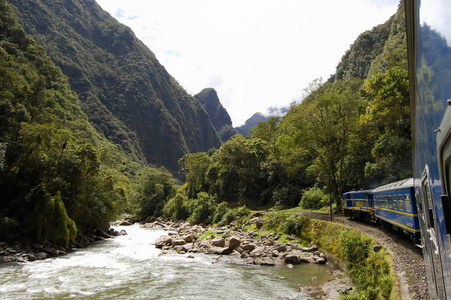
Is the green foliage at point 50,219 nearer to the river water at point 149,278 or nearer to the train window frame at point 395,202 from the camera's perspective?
the river water at point 149,278

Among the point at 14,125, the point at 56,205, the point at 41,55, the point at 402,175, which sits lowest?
the point at 56,205

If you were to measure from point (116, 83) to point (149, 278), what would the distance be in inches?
5289

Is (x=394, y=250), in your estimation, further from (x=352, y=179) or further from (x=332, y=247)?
(x=352, y=179)

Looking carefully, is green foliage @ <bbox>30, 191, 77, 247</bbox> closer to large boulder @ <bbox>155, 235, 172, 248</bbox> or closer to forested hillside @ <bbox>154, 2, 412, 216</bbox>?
large boulder @ <bbox>155, 235, 172, 248</bbox>

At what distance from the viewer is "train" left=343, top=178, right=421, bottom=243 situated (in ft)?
32.1

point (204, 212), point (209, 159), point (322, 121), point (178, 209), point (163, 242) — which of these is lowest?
point (163, 242)

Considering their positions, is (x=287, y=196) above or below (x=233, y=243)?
above

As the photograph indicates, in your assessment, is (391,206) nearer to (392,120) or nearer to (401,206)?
(401,206)

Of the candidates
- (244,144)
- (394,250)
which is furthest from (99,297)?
(244,144)

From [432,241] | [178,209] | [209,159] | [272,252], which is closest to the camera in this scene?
[432,241]

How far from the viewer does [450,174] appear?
5.21 feet

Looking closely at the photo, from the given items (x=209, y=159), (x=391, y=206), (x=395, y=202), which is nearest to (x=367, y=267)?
(x=395, y=202)

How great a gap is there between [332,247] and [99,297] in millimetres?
11098

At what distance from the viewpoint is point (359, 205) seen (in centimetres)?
1981
